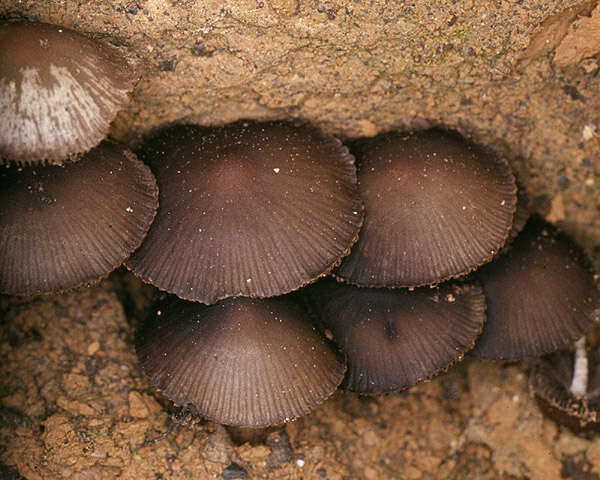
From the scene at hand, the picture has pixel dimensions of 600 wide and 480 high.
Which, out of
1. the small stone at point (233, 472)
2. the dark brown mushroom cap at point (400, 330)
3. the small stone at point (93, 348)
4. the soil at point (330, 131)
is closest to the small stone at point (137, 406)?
the soil at point (330, 131)

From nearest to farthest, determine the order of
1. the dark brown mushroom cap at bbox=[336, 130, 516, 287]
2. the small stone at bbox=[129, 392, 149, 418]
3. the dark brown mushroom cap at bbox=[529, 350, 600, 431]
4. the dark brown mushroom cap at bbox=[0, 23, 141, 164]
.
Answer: the dark brown mushroom cap at bbox=[0, 23, 141, 164], the dark brown mushroom cap at bbox=[336, 130, 516, 287], the small stone at bbox=[129, 392, 149, 418], the dark brown mushroom cap at bbox=[529, 350, 600, 431]

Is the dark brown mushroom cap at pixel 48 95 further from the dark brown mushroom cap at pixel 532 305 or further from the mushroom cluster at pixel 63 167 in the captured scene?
the dark brown mushroom cap at pixel 532 305

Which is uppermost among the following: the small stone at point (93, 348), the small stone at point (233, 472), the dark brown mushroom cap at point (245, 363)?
the dark brown mushroom cap at point (245, 363)

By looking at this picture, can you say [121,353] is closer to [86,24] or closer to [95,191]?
[95,191]

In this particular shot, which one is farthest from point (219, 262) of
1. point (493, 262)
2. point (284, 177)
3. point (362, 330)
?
point (493, 262)

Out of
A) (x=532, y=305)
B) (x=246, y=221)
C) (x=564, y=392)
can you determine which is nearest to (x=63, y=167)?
(x=246, y=221)

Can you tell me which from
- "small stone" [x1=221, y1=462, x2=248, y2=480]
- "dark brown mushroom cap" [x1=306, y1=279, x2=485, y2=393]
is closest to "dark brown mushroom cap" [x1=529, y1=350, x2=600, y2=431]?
"dark brown mushroom cap" [x1=306, y1=279, x2=485, y2=393]

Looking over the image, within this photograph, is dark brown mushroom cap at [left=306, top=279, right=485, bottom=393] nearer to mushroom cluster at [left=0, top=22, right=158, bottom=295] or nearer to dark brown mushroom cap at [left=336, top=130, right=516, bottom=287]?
dark brown mushroom cap at [left=336, top=130, right=516, bottom=287]
